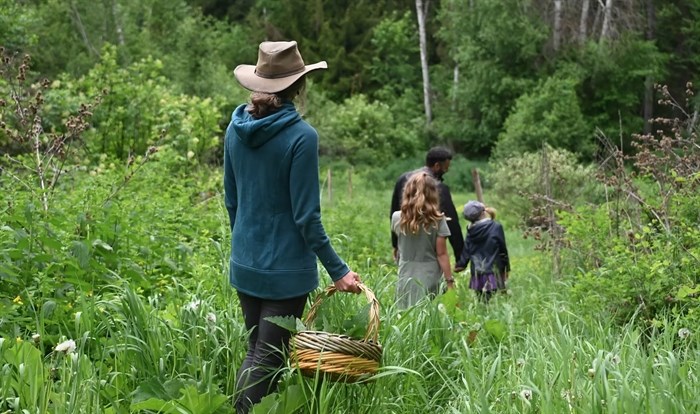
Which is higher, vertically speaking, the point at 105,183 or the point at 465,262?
the point at 105,183

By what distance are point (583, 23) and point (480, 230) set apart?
29.5 m

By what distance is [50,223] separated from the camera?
5344 mm

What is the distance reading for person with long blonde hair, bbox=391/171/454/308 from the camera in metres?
6.47

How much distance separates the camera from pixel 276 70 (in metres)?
3.98

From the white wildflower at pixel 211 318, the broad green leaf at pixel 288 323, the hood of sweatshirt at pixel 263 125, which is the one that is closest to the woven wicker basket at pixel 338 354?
the broad green leaf at pixel 288 323

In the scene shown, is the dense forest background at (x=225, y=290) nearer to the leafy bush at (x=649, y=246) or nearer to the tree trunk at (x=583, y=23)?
the leafy bush at (x=649, y=246)

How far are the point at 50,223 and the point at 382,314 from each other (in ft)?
6.48

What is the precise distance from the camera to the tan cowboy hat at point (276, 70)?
3.95m

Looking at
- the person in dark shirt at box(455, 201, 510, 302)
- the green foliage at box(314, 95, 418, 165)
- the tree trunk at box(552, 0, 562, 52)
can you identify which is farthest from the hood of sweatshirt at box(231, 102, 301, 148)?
the green foliage at box(314, 95, 418, 165)

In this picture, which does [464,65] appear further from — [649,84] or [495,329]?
[495,329]

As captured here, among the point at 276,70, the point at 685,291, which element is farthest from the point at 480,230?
the point at 276,70

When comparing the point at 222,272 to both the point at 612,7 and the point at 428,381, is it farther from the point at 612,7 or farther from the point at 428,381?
the point at 612,7

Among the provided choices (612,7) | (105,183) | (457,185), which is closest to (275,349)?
(105,183)

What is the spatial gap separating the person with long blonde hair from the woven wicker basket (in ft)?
8.72
